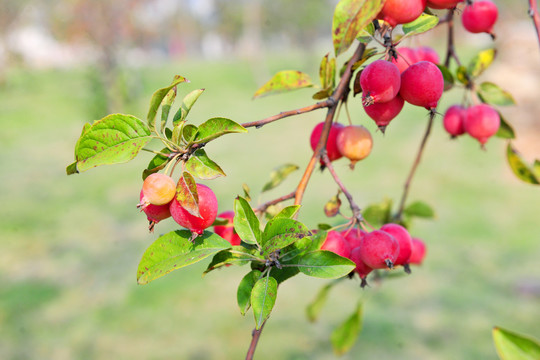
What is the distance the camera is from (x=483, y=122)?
2.42 feet

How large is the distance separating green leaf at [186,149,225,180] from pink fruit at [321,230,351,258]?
15cm

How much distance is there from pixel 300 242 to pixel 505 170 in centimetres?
560

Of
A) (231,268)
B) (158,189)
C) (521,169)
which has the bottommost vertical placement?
(231,268)

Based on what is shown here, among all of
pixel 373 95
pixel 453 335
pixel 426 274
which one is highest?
pixel 373 95

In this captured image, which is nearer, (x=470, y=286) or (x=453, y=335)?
(x=453, y=335)

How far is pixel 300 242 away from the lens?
1.63 feet

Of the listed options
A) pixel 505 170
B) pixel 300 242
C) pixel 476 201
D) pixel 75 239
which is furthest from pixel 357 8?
pixel 505 170

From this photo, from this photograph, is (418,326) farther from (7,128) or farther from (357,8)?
(7,128)

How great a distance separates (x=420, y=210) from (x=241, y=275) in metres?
2.53

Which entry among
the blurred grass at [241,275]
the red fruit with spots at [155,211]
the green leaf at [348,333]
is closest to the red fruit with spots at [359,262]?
the red fruit with spots at [155,211]

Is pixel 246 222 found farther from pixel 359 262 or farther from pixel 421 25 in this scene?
pixel 421 25

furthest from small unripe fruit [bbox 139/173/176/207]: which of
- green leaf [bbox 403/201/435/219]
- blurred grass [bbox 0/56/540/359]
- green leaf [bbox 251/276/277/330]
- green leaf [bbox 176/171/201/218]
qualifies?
blurred grass [bbox 0/56/540/359]

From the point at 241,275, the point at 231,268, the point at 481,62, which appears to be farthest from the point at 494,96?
the point at 231,268

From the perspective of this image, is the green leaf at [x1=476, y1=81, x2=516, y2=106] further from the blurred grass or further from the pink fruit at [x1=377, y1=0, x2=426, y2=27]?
the blurred grass
